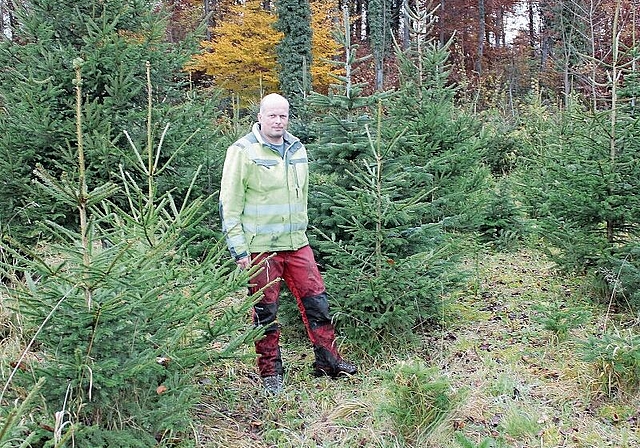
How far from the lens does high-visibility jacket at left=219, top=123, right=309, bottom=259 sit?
398 centimetres

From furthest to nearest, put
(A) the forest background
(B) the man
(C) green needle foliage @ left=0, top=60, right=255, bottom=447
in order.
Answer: (B) the man
(A) the forest background
(C) green needle foliage @ left=0, top=60, right=255, bottom=447

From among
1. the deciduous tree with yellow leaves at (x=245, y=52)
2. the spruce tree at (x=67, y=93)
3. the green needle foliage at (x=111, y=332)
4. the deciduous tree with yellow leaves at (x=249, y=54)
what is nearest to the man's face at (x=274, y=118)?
the green needle foliage at (x=111, y=332)

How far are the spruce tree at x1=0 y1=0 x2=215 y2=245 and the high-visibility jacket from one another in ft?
5.99

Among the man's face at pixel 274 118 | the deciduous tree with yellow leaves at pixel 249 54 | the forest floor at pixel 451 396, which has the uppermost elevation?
the deciduous tree with yellow leaves at pixel 249 54

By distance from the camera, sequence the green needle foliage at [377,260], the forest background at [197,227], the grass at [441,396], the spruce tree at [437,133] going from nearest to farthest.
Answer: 1. the forest background at [197,227]
2. the grass at [441,396]
3. the green needle foliage at [377,260]
4. the spruce tree at [437,133]

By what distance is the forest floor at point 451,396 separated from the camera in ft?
→ 11.5

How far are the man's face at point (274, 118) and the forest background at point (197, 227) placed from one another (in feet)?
2.30

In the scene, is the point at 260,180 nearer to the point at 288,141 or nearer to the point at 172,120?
the point at 288,141

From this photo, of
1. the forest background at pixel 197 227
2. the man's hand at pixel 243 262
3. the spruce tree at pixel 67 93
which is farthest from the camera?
the spruce tree at pixel 67 93

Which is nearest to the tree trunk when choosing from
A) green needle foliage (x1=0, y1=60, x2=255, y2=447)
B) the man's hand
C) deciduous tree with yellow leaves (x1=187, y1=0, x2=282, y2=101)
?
deciduous tree with yellow leaves (x1=187, y1=0, x2=282, y2=101)

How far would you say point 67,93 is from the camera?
18.5ft

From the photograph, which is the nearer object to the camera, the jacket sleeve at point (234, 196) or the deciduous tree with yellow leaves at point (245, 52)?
the jacket sleeve at point (234, 196)

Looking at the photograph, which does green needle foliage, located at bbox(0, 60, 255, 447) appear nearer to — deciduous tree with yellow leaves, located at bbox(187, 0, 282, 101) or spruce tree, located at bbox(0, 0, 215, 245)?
spruce tree, located at bbox(0, 0, 215, 245)

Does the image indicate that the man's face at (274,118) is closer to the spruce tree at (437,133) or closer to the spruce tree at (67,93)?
the spruce tree at (67,93)
